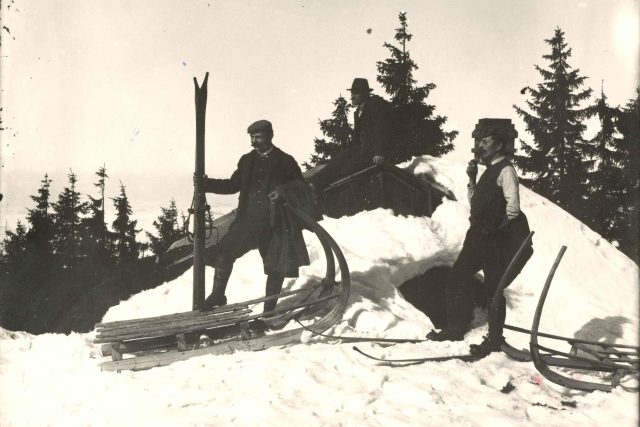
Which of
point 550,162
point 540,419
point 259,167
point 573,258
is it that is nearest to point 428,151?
point 550,162

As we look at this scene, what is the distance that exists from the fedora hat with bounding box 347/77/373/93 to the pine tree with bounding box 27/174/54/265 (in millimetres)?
21680

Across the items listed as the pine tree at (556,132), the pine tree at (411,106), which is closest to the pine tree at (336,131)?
the pine tree at (411,106)

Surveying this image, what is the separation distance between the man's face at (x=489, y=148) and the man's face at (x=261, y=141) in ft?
7.05

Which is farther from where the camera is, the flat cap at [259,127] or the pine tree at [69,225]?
the pine tree at [69,225]

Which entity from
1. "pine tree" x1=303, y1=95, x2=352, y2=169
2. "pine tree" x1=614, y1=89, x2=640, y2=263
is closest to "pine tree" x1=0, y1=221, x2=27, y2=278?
"pine tree" x1=303, y1=95, x2=352, y2=169

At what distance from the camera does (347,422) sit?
353 cm

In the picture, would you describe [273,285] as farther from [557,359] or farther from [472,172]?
[557,359]

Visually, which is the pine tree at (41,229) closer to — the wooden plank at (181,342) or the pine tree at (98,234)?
the pine tree at (98,234)

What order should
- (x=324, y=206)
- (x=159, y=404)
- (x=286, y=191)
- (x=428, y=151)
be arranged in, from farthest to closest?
(x=428, y=151) < (x=324, y=206) < (x=286, y=191) < (x=159, y=404)

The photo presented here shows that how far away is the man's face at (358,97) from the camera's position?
7.24 meters

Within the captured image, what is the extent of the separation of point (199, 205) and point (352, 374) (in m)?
2.59

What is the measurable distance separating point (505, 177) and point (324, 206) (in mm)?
Answer: 3390

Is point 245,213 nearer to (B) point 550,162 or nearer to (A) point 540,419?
(A) point 540,419

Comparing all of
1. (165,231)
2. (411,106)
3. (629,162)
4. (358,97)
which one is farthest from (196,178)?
(165,231)
